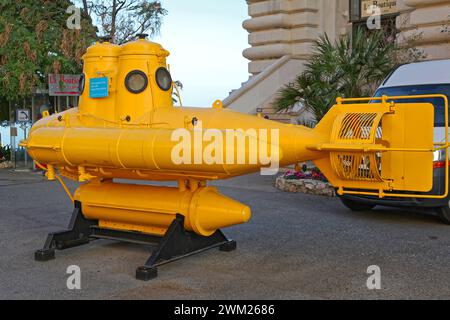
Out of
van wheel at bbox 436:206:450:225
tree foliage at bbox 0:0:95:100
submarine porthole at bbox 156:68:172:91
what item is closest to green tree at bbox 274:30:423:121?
van wheel at bbox 436:206:450:225

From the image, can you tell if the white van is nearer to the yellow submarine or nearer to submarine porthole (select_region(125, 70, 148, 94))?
the yellow submarine

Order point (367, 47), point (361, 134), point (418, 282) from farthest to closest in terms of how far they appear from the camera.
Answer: point (367, 47) < point (418, 282) < point (361, 134)

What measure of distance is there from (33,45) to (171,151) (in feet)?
42.0

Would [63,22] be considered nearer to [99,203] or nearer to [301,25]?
[301,25]

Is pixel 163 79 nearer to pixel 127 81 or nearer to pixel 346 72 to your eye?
pixel 127 81

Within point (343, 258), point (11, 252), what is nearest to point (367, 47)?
point (343, 258)

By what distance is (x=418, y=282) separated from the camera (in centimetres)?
601

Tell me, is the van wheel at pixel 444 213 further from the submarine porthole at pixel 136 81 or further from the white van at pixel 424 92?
the submarine porthole at pixel 136 81

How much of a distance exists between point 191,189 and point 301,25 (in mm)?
13204

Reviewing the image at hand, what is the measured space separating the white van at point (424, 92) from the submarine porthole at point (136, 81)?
4.19 m

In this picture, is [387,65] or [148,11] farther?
[148,11]

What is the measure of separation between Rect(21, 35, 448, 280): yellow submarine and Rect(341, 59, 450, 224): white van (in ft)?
Result: 7.19

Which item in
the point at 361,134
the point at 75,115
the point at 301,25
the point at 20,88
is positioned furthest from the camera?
the point at 301,25

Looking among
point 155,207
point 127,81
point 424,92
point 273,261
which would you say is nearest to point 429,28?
point 424,92
